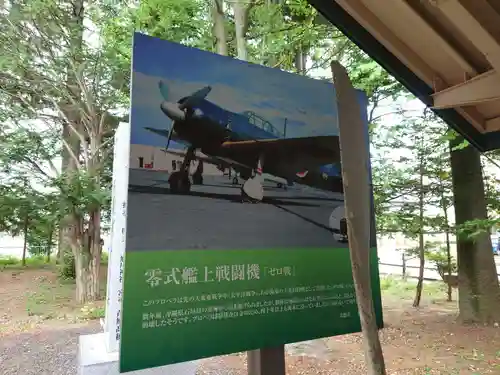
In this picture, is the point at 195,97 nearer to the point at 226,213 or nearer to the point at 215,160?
the point at 215,160

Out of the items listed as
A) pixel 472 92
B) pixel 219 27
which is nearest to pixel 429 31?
pixel 472 92

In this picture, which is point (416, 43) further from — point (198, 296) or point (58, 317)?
point (58, 317)

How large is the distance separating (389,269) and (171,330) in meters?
9.14

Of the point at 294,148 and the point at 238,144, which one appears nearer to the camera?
the point at 238,144

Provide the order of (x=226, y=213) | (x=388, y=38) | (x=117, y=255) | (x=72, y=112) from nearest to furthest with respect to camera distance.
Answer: (x=226, y=213), (x=388, y=38), (x=117, y=255), (x=72, y=112)

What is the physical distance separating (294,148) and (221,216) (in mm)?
520

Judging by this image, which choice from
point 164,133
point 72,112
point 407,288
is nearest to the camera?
point 164,133

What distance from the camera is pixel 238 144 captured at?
1.71m

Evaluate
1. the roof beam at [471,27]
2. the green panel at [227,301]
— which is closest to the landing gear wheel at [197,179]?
the green panel at [227,301]

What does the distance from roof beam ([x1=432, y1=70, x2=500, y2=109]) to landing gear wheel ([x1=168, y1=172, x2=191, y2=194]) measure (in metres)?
1.52

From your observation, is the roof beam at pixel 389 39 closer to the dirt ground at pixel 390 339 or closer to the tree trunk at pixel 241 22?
the tree trunk at pixel 241 22

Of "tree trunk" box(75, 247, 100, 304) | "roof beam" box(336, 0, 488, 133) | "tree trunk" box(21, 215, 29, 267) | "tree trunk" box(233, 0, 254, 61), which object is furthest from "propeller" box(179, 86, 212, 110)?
"tree trunk" box(21, 215, 29, 267)

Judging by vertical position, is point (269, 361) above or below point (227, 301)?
below

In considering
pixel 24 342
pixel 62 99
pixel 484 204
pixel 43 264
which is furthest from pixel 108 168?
pixel 484 204
